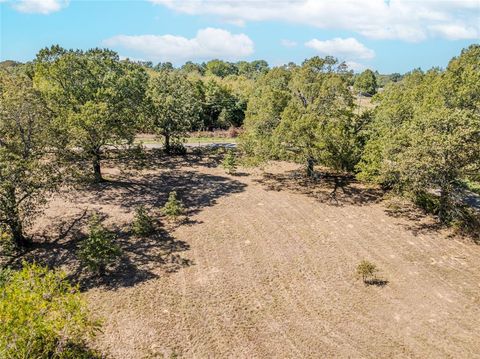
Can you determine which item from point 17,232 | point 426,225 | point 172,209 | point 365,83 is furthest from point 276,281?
point 365,83

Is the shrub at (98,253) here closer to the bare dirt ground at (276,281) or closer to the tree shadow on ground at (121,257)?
the tree shadow on ground at (121,257)

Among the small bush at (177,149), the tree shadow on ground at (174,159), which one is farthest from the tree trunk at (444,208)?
the small bush at (177,149)

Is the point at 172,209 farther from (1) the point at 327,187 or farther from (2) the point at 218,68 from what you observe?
(2) the point at 218,68

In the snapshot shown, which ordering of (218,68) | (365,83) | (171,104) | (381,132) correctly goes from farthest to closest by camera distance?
(218,68)
(365,83)
(171,104)
(381,132)

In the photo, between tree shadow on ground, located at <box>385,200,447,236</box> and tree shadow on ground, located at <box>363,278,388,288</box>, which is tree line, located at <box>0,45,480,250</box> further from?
tree shadow on ground, located at <box>363,278,388,288</box>

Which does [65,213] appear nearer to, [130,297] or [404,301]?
[130,297]

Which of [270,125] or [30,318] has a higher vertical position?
[270,125]

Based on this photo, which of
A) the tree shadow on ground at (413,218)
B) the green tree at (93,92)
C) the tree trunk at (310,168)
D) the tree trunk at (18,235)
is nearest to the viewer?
the tree trunk at (18,235)

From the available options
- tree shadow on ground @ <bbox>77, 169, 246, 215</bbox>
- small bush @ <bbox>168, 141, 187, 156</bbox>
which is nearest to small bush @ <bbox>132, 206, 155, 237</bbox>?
tree shadow on ground @ <bbox>77, 169, 246, 215</bbox>
